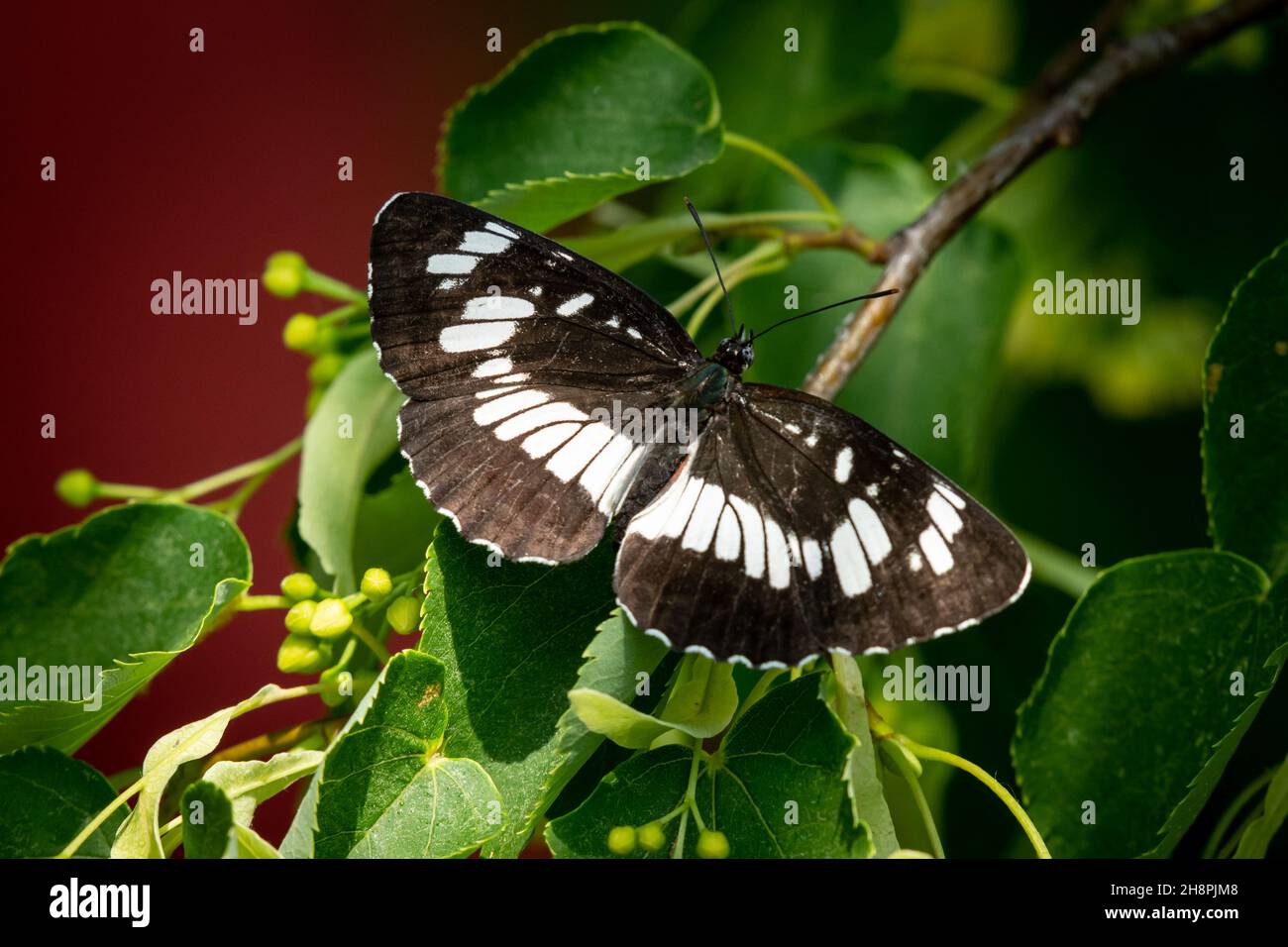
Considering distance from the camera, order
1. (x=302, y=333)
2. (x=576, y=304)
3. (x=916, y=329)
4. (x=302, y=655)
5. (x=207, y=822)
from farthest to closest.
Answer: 1. (x=916, y=329)
2. (x=302, y=333)
3. (x=576, y=304)
4. (x=302, y=655)
5. (x=207, y=822)

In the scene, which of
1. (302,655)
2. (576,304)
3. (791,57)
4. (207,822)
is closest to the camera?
(207,822)

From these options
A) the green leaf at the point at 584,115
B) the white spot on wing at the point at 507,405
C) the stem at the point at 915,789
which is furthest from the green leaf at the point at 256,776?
the green leaf at the point at 584,115

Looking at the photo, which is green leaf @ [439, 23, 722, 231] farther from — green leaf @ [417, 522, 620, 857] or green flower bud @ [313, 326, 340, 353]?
green leaf @ [417, 522, 620, 857]

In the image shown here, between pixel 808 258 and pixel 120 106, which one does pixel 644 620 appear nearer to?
pixel 808 258

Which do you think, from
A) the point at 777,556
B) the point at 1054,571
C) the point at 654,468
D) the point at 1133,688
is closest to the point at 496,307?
the point at 654,468

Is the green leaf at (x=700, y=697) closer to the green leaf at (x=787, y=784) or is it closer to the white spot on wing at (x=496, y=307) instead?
the green leaf at (x=787, y=784)

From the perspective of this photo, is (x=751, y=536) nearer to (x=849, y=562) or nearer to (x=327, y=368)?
(x=849, y=562)
